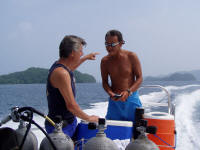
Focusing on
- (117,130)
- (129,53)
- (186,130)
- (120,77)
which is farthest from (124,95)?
(186,130)

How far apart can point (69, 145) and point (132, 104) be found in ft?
4.60

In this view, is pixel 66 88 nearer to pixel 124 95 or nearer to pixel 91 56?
pixel 91 56

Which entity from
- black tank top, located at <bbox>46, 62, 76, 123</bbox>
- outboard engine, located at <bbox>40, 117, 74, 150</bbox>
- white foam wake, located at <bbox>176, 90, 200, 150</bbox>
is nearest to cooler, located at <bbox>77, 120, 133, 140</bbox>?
black tank top, located at <bbox>46, 62, 76, 123</bbox>

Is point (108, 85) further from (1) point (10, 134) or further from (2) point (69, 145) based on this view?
(1) point (10, 134)

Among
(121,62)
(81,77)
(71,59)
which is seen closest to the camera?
(71,59)

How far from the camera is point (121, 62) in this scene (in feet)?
9.28

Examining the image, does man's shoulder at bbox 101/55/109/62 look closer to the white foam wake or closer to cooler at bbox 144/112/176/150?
cooler at bbox 144/112/176/150

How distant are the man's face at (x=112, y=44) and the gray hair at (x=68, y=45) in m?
0.75

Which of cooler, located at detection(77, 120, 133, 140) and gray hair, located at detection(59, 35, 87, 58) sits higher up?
gray hair, located at detection(59, 35, 87, 58)

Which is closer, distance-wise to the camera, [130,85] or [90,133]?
[90,133]

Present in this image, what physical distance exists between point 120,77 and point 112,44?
41 centimetres

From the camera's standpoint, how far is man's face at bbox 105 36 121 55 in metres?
2.59

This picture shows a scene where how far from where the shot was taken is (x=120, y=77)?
284 cm

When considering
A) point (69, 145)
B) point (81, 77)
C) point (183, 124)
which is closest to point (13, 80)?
point (81, 77)
